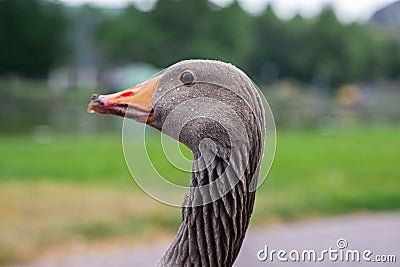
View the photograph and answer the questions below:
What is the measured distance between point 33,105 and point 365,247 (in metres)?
26.2

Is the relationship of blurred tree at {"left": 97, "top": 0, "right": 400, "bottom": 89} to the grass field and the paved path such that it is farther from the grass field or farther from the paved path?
the paved path

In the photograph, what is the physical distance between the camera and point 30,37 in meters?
34.2

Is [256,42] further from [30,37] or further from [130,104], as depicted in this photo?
[130,104]

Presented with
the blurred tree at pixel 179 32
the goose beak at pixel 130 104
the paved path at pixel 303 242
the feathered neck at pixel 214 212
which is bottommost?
the feathered neck at pixel 214 212

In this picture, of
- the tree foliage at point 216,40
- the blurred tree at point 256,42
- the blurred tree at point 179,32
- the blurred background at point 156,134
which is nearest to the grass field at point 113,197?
the blurred background at point 156,134

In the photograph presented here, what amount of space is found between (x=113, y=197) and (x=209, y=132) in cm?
453

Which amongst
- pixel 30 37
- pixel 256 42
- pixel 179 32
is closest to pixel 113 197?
pixel 30 37

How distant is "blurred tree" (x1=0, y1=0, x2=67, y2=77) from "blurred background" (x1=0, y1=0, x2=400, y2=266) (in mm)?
85

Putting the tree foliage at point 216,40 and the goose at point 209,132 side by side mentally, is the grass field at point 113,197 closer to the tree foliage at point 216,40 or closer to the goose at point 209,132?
the goose at point 209,132

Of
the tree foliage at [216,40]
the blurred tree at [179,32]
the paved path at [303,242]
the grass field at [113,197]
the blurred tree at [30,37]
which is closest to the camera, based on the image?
the paved path at [303,242]

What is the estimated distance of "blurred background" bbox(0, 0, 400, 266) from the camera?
5.47 meters

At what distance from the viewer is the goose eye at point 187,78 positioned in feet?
5.64

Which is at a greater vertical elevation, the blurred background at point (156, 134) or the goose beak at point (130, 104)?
the blurred background at point (156, 134)

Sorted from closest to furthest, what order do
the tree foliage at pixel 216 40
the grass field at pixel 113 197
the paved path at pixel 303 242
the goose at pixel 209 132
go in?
1. the goose at pixel 209 132
2. the paved path at pixel 303 242
3. the grass field at pixel 113 197
4. the tree foliage at pixel 216 40
